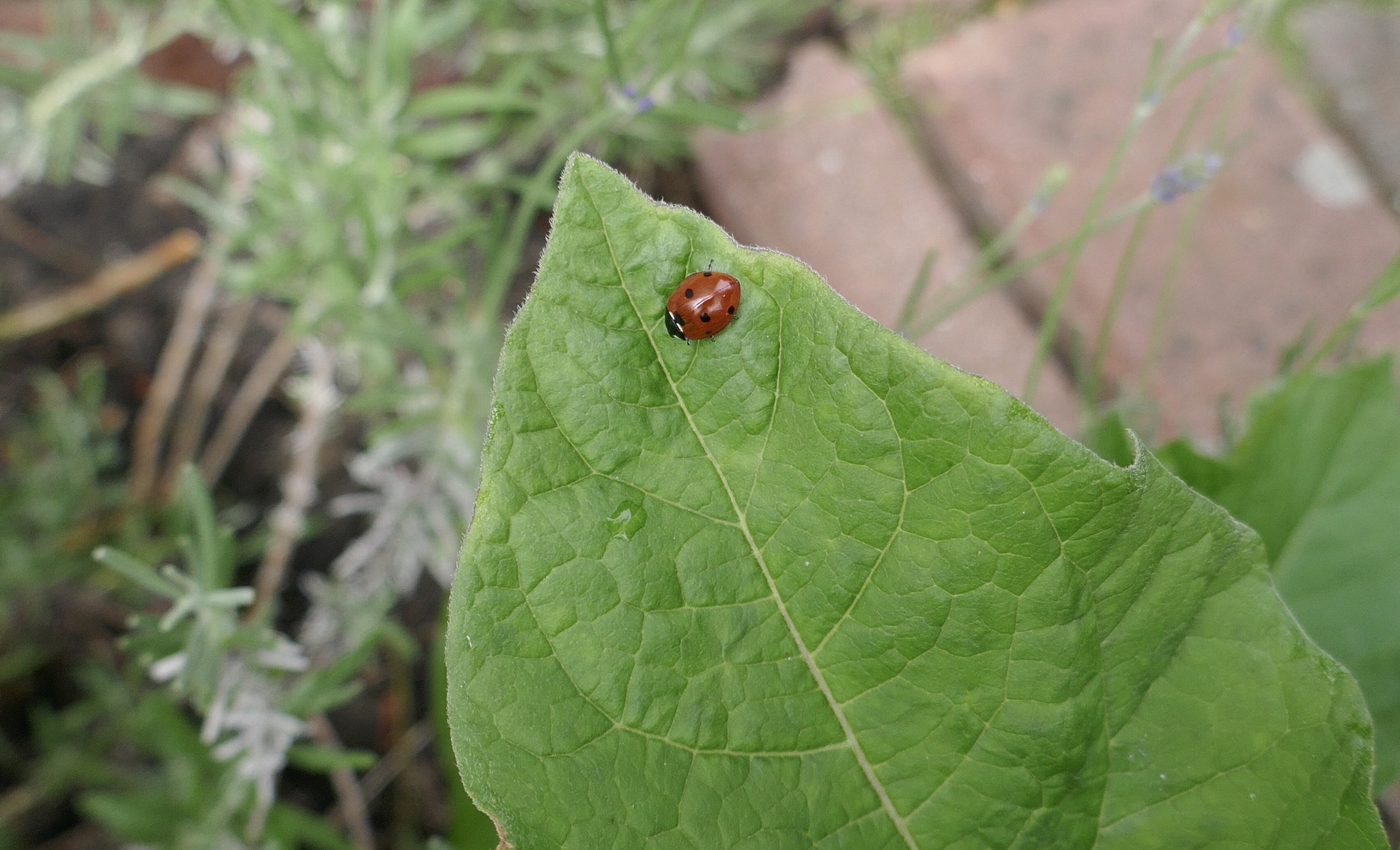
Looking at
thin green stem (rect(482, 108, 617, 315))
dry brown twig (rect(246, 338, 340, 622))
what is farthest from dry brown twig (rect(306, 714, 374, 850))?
thin green stem (rect(482, 108, 617, 315))

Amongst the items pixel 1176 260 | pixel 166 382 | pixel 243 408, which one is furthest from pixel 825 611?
pixel 166 382

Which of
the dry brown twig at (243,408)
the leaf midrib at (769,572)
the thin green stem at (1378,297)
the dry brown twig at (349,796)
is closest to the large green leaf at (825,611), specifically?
the leaf midrib at (769,572)

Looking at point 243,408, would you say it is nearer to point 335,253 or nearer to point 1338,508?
point 335,253

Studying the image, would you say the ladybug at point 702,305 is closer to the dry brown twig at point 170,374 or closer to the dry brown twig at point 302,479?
the dry brown twig at point 302,479

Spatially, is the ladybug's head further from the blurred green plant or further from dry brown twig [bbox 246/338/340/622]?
dry brown twig [bbox 246/338/340/622]

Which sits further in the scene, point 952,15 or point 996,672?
point 952,15

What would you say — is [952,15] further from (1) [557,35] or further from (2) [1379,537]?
(2) [1379,537]

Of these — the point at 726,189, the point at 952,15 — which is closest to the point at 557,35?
the point at 726,189
